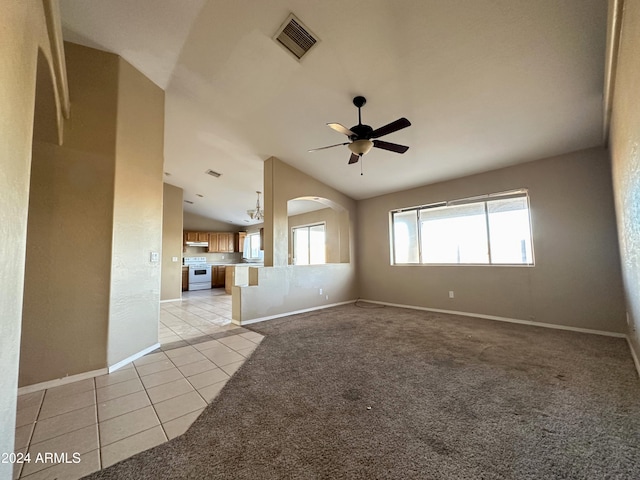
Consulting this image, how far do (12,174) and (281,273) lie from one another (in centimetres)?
395

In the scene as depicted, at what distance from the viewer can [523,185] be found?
13.6 feet

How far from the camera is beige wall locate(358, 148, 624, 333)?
11.4 feet

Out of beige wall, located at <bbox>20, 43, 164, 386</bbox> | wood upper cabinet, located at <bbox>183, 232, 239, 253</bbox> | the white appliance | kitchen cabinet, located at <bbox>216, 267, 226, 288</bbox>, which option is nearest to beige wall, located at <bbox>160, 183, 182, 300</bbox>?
the white appliance

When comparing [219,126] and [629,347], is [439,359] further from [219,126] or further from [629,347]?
[219,126]

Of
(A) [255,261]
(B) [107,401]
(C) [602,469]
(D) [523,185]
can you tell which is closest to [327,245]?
(A) [255,261]

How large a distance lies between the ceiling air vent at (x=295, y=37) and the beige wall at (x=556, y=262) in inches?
145

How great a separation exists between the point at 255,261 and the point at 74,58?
8.13 metres

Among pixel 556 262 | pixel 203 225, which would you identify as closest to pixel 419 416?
pixel 556 262

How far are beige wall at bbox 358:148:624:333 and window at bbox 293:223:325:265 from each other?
3701 millimetres

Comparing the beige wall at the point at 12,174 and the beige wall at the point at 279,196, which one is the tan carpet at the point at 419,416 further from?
the beige wall at the point at 279,196

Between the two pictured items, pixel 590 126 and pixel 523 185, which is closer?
pixel 590 126

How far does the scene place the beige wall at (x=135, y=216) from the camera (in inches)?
106

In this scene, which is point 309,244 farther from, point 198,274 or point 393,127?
point 393,127

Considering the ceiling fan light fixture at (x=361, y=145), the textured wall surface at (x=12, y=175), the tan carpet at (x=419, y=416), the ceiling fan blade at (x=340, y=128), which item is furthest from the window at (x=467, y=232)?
the textured wall surface at (x=12, y=175)
